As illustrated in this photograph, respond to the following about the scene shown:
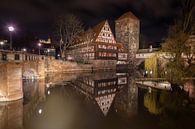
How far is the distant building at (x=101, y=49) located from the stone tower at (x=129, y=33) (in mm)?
4072

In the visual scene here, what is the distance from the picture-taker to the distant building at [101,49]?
1968 inches

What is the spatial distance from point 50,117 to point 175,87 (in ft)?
50.0

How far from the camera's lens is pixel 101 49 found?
5138 cm

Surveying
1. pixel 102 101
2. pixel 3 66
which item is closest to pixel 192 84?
pixel 102 101

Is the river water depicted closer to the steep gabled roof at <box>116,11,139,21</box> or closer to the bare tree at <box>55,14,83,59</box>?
the bare tree at <box>55,14,83,59</box>

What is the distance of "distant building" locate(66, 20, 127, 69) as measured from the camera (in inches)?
1968

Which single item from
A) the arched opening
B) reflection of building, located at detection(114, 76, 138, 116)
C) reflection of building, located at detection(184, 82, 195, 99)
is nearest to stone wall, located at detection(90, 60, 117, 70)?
the arched opening

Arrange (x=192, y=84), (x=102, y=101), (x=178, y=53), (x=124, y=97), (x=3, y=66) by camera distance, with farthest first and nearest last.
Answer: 1. (x=192, y=84)
2. (x=178, y=53)
3. (x=124, y=97)
4. (x=102, y=101)
5. (x=3, y=66)

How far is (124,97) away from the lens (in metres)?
19.4

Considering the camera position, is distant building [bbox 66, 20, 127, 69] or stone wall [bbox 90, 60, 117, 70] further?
distant building [bbox 66, 20, 127, 69]

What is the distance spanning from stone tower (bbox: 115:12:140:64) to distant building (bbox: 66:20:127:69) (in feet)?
13.4

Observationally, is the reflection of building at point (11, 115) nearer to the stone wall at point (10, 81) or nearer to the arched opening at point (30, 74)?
the stone wall at point (10, 81)

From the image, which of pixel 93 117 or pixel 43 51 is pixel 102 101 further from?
pixel 43 51

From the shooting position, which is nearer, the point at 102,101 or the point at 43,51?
the point at 102,101
